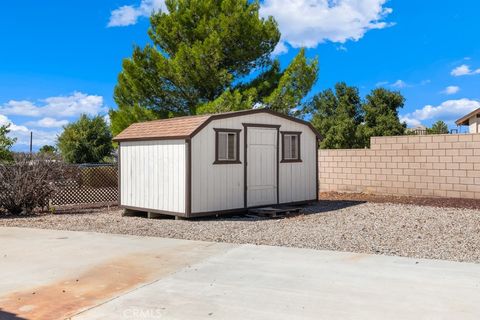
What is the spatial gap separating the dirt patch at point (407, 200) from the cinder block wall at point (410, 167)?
0.39 metres

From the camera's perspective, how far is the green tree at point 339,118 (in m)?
30.8

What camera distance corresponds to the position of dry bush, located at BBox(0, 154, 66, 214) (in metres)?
12.7

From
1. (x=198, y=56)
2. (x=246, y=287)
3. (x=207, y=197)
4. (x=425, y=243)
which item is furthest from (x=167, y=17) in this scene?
(x=246, y=287)

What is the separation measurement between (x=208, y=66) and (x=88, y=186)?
788cm

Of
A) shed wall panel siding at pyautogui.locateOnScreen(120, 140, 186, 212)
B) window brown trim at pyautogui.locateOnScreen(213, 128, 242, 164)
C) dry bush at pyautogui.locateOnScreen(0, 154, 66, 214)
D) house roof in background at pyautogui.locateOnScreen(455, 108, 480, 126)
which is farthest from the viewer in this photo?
house roof in background at pyautogui.locateOnScreen(455, 108, 480, 126)

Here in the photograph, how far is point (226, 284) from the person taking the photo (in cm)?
536

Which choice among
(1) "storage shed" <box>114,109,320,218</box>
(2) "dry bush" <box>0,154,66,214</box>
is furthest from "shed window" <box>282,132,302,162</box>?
(2) "dry bush" <box>0,154,66,214</box>

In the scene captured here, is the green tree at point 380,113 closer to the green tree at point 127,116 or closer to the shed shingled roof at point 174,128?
the green tree at point 127,116

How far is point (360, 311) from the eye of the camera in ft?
14.5

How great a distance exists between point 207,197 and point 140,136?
2576 millimetres

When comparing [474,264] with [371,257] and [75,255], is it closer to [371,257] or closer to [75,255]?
[371,257]

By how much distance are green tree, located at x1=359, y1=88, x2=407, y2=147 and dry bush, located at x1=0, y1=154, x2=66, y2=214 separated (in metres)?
22.0

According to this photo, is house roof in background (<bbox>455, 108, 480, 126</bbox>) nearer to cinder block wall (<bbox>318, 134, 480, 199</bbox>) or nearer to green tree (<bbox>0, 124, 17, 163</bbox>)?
cinder block wall (<bbox>318, 134, 480, 199</bbox>)
